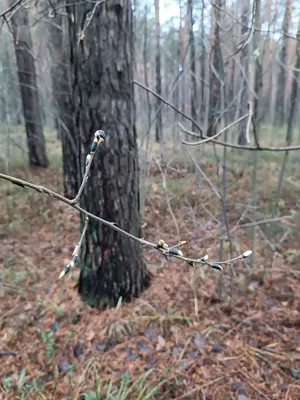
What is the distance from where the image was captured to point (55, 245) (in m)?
4.49

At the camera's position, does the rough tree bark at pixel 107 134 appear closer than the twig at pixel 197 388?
No

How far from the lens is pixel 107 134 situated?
8.40ft

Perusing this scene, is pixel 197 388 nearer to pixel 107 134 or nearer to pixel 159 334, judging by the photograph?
pixel 159 334

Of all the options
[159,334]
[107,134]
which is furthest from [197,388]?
[107,134]

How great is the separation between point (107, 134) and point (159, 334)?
1821 millimetres

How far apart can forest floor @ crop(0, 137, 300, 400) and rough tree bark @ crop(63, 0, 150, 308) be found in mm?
368

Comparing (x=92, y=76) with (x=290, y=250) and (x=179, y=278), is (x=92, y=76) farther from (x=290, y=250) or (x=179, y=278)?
(x=290, y=250)

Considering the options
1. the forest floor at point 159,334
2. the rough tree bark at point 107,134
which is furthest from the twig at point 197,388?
the rough tree bark at point 107,134

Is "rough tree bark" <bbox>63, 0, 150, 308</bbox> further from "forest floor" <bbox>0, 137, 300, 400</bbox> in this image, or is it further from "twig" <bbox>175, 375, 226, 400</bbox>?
"twig" <bbox>175, 375, 226, 400</bbox>

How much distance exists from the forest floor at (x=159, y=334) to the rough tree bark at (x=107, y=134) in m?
0.37

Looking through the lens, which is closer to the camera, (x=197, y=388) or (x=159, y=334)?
(x=197, y=388)

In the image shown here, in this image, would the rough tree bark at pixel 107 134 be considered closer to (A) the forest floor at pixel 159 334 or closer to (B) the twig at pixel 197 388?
(A) the forest floor at pixel 159 334

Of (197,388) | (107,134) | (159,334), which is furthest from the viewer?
(159,334)

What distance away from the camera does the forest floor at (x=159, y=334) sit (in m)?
2.37
